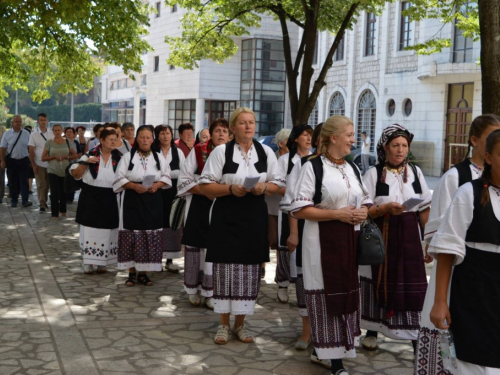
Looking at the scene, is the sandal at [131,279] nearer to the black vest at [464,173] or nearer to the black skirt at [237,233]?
the black skirt at [237,233]

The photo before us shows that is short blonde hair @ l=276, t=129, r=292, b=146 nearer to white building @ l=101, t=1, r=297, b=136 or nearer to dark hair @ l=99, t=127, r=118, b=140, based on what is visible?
dark hair @ l=99, t=127, r=118, b=140

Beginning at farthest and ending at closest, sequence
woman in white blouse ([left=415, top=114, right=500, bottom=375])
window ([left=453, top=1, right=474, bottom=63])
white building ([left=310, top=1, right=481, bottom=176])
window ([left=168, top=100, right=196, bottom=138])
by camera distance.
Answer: window ([left=168, top=100, right=196, bottom=138]), white building ([left=310, top=1, right=481, bottom=176]), window ([left=453, top=1, right=474, bottom=63]), woman in white blouse ([left=415, top=114, right=500, bottom=375])

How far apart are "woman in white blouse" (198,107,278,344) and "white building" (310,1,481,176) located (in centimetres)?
2261

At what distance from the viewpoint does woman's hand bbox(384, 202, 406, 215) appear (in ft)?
18.4

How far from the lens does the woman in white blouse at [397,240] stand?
5824mm

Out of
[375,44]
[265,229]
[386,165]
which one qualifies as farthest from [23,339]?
[375,44]

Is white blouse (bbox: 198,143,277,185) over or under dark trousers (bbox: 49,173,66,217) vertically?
over

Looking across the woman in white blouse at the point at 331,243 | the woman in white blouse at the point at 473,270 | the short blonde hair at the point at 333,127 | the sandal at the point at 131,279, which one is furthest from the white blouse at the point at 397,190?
the sandal at the point at 131,279

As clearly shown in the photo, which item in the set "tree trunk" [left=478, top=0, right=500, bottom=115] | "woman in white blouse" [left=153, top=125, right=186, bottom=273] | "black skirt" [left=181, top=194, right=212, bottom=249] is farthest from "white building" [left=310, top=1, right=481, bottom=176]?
"black skirt" [left=181, top=194, right=212, bottom=249]

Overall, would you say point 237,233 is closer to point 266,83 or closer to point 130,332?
point 130,332

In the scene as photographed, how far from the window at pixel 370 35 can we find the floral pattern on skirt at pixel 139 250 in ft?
95.3

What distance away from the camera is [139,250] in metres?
8.48

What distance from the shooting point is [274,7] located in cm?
1716

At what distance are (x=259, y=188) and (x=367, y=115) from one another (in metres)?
31.0
